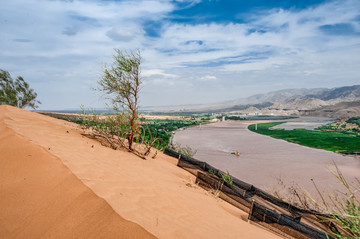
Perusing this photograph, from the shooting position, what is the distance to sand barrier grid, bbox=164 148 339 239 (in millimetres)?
4914

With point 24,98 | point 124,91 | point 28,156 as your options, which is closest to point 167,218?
point 28,156

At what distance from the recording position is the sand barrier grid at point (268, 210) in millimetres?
4914

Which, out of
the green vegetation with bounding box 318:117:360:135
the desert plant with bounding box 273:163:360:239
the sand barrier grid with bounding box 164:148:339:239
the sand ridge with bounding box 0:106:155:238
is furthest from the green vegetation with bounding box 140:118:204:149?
the green vegetation with bounding box 318:117:360:135

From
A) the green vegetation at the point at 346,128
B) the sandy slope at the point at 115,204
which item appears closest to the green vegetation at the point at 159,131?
the sandy slope at the point at 115,204

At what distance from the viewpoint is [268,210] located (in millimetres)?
5246

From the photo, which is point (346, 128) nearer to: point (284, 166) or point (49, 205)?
point (284, 166)

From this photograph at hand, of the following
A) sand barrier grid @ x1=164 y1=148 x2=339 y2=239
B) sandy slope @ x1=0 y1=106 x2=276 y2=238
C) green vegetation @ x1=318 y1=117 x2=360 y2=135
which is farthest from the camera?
green vegetation @ x1=318 y1=117 x2=360 y2=135

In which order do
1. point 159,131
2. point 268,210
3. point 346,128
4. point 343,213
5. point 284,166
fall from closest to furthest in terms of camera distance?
point 343,213, point 268,210, point 284,166, point 159,131, point 346,128

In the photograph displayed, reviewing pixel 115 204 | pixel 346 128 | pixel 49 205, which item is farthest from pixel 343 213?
pixel 346 128

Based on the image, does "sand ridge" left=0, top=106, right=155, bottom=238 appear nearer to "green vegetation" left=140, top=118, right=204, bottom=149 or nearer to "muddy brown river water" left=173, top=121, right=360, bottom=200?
"green vegetation" left=140, top=118, right=204, bottom=149

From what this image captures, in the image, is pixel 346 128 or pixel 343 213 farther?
pixel 346 128

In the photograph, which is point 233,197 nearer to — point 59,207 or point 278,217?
point 278,217

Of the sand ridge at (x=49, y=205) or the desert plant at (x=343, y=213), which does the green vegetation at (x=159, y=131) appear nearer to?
the sand ridge at (x=49, y=205)

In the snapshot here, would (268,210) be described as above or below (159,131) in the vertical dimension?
above
